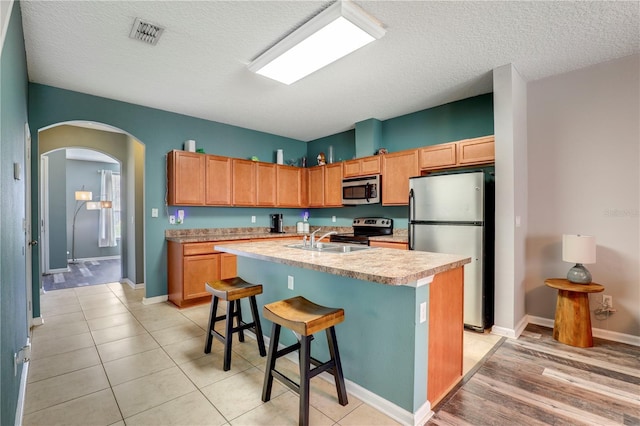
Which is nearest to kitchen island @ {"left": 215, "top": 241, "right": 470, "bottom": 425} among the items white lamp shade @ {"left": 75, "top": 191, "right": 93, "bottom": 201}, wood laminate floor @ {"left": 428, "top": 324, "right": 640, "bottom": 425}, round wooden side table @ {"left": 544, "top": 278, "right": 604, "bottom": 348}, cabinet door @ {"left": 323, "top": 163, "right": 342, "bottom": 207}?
wood laminate floor @ {"left": 428, "top": 324, "right": 640, "bottom": 425}

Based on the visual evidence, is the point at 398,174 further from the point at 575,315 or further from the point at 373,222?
the point at 575,315

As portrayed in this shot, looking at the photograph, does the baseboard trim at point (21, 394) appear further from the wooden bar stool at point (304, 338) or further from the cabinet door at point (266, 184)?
the cabinet door at point (266, 184)

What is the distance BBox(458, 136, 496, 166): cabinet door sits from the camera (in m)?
3.35

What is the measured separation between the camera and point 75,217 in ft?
25.8

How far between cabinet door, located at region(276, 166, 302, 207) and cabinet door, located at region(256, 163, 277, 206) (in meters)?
0.11

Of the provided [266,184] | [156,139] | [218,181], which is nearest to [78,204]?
[156,139]

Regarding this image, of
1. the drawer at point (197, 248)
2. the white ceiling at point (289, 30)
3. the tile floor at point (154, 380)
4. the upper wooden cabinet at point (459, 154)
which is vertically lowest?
the tile floor at point (154, 380)

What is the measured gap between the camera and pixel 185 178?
427 cm

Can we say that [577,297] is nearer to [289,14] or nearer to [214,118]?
[289,14]

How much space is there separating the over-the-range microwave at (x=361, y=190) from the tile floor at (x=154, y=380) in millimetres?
2240

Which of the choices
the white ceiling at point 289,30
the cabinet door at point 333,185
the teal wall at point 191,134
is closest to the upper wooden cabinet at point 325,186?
the cabinet door at point 333,185

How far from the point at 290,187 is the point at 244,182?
3.12ft

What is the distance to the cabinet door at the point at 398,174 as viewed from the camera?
4.11m

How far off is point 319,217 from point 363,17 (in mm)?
4112
